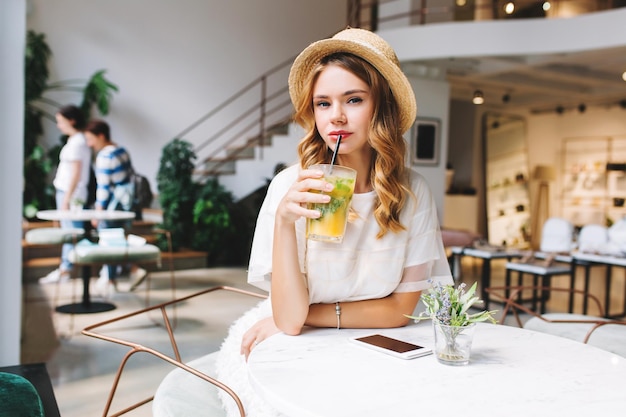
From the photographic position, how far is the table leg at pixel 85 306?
4910mm

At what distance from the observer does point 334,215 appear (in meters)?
1.31

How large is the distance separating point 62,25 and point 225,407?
8.11 metres

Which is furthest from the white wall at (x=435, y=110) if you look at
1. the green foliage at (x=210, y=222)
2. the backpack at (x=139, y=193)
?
the backpack at (x=139, y=193)

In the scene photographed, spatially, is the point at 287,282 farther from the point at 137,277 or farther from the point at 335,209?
the point at 137,277

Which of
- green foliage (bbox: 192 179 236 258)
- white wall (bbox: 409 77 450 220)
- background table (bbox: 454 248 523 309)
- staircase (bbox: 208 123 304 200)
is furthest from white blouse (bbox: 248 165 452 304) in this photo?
staircase (bbox: 208 123 304 200)

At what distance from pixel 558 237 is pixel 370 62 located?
452 cm

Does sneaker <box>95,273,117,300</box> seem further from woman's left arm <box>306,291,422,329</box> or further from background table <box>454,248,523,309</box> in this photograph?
woman's left arm <box>306,291,422,329</box>

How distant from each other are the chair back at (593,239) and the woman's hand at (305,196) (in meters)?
4.59

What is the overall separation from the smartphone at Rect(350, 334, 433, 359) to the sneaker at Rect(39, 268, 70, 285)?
565 centimetres

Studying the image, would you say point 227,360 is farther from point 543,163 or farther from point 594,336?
point 543,163

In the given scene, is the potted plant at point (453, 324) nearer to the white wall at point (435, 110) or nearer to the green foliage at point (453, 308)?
the green foliage at point (453, 308)

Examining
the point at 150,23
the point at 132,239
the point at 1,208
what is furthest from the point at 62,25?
the point at 1,208

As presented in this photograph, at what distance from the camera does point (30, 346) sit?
12.9ft

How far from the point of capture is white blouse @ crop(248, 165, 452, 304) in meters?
1.53
